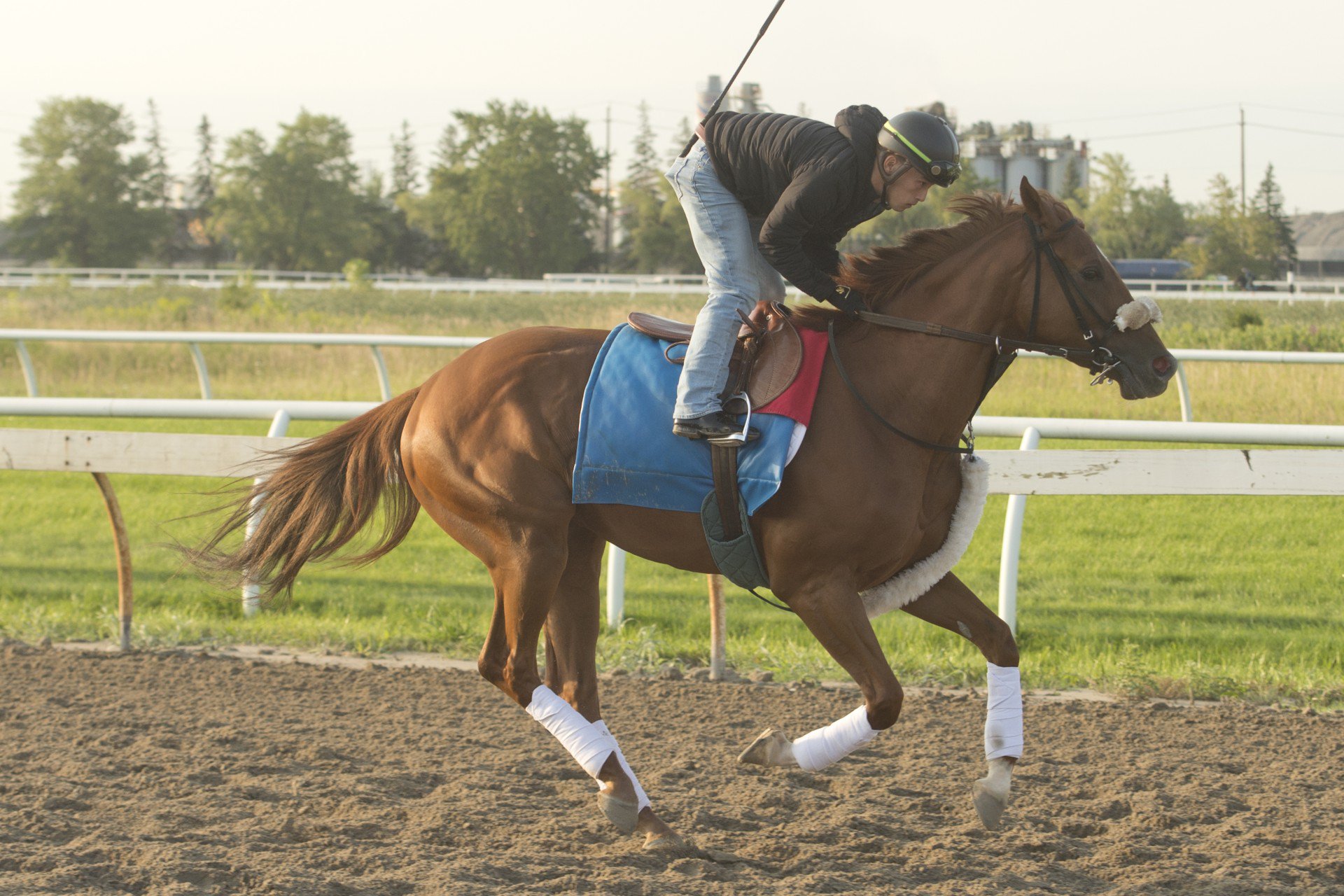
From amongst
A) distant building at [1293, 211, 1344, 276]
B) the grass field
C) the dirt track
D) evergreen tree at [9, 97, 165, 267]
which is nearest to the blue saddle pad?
the dirt track

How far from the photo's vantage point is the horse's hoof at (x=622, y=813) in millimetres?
3510

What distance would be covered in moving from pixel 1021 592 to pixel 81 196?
212ft

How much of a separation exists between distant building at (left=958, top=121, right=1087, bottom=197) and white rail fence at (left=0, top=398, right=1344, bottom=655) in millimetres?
56407

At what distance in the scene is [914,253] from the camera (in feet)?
12.1

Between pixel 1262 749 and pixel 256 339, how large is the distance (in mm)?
9100

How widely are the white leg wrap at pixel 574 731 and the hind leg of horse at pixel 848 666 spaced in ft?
1.75

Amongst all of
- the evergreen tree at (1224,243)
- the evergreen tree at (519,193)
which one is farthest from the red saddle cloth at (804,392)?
the evergreen tree at (519,193)

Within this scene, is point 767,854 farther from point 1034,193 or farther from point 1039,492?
point 1039,492

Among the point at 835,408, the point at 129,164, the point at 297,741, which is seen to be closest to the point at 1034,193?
the point at 835,408

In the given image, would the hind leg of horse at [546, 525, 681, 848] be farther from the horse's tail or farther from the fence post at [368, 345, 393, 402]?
the fence post at [368, 345, 393, 402]

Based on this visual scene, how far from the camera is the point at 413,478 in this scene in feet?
13.5

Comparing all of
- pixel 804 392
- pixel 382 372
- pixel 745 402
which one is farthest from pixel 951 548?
pixel 382 372

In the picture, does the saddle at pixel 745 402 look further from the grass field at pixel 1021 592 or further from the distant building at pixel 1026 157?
the distant building at pixel 1026 157

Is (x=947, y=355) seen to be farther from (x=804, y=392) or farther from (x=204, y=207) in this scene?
(x=204, y=207)
